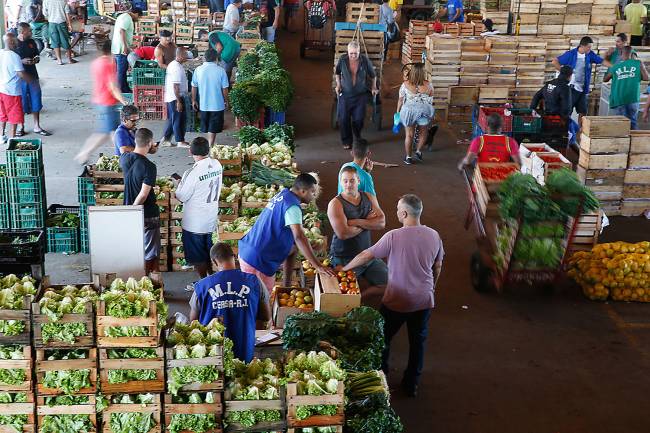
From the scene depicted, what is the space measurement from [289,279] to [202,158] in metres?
1.73

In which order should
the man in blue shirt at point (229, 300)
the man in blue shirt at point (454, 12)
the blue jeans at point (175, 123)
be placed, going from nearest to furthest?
the man in blue shirt at point (229, 300)
the blue jeans at point (175, 123)
the man in blue shirt at point (454, 12)

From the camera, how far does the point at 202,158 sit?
992 cm

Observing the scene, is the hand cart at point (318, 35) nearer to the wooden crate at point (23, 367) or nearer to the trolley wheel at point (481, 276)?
the trolley wheel at point (481, 276)

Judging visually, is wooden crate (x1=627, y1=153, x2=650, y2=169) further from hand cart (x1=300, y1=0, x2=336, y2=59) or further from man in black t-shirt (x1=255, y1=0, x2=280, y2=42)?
hand cart (x1=300, y1=0, x2=336, y2=59)

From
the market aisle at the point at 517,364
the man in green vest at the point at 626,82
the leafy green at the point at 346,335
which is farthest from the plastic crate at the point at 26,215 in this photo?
the man in green vest at the point at 626,82

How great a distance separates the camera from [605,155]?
13406 millimetres

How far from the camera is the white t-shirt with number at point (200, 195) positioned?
390 inches

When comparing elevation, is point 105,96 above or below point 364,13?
below

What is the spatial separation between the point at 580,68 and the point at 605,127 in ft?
14.5

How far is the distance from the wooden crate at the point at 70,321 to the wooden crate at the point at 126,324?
49mm

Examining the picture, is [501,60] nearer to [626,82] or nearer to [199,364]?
[626,82]

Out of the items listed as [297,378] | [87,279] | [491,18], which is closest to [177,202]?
[87,279]

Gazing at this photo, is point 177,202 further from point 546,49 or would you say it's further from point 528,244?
point 546,49

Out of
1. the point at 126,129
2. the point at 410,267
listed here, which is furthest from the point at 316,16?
the point at 410,267
